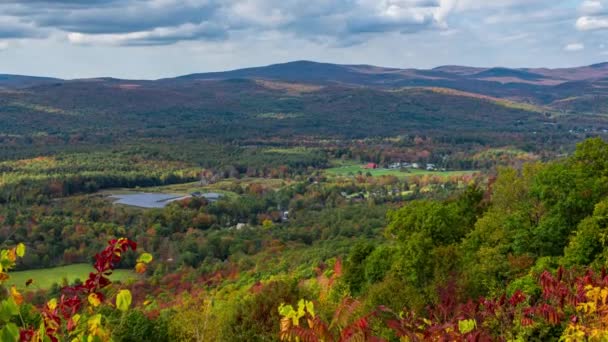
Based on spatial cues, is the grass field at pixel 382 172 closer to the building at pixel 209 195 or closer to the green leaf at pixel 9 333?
the building at pixel 209 195

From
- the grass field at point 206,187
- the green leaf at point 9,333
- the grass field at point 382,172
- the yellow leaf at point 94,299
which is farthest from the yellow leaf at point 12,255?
the grass field at point 382,172

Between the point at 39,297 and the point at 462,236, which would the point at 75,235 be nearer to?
the point at 39,297

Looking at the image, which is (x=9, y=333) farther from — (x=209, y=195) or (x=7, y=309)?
(x=209, y=195)

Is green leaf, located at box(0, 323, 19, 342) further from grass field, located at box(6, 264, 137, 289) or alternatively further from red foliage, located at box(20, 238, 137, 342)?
grass field, located at box(6, 264, 137, 289)

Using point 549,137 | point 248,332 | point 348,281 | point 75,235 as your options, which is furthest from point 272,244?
point 549,137

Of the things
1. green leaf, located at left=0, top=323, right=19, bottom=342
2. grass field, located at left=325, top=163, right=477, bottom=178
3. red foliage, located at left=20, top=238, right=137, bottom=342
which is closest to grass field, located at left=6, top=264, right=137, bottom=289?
red foliage, located at left=20, top=238, right=137, bottom=342
